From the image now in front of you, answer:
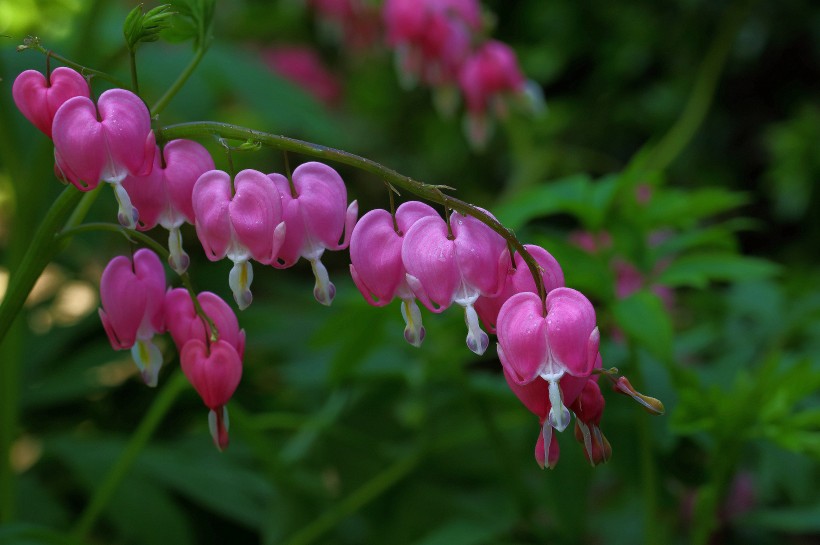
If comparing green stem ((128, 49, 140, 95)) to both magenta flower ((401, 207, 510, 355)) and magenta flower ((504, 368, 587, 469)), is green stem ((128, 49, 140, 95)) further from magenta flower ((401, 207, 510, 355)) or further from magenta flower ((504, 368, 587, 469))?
magenta flower ((504, 368, 587, 469))

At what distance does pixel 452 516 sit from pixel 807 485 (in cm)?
54

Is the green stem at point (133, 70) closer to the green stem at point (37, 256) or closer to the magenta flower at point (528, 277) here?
the green stem at point (37, 256)

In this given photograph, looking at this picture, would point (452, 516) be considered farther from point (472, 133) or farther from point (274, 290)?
point (274, 290)

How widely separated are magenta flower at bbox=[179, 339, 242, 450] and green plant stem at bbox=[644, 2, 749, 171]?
6.63 feet

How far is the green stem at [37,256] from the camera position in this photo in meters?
0.75

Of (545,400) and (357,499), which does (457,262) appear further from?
(357,499)

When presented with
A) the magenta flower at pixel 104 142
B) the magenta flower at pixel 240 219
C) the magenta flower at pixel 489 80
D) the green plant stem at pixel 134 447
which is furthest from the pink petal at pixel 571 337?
the magenta flower at pixel 489 80

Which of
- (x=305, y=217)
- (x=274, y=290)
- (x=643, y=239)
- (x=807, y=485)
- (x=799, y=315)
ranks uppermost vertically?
(x=305, y=217)

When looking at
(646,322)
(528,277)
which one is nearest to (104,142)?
(528,277)

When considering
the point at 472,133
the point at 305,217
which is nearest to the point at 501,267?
the point at 305,217

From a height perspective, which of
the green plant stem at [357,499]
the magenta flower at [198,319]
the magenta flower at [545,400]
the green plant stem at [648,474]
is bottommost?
the green plant stem at [357,499]

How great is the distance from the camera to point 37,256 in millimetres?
755

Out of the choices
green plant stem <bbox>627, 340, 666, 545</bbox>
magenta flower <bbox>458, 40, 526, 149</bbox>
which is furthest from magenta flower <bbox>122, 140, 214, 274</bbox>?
magenta flower <bbox>458, 40, 526, 149</bbox>

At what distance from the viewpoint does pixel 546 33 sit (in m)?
3.08
